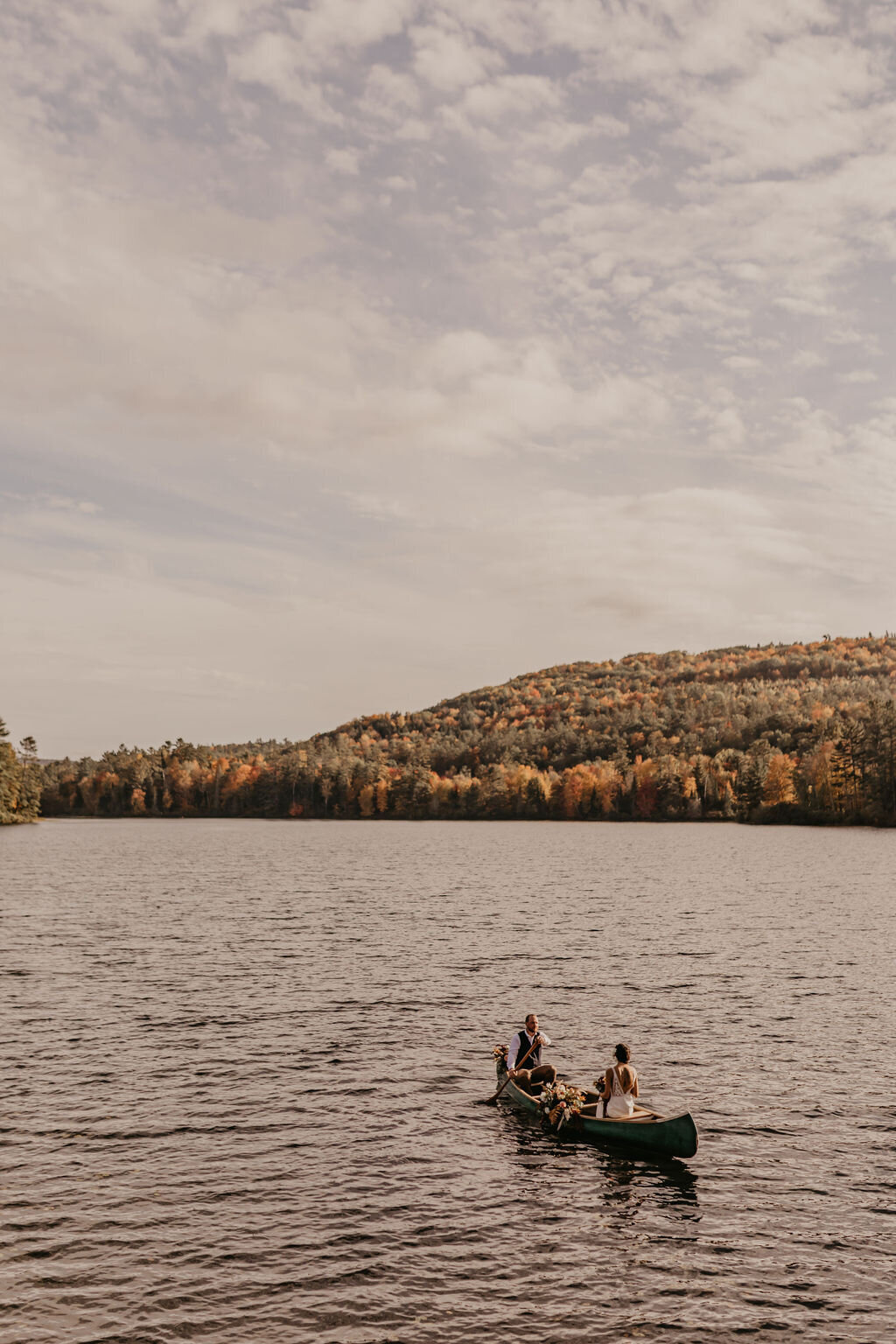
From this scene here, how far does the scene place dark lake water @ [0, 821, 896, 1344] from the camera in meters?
20.8

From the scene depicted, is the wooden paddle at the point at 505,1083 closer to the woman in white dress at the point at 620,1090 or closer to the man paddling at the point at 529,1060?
the man paddling at the point at 529,1060

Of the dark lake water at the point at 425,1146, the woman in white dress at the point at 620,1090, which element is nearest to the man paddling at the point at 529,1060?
the dark lake water at the point at 425,1146

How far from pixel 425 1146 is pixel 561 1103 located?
4.81 metres

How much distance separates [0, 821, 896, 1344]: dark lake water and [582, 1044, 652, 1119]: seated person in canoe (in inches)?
50.7

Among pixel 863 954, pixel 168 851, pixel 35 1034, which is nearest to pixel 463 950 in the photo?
pixel 863 954

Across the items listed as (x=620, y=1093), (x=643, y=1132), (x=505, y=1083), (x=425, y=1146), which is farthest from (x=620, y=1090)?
(x=425, y=1146)

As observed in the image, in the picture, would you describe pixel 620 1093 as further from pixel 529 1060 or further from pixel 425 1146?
pixel 425 1146

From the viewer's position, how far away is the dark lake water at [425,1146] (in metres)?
20.8

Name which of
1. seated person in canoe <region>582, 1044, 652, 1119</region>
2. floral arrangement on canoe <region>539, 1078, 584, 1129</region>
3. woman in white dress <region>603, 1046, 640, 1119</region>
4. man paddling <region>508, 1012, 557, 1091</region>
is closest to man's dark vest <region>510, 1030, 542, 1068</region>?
man paddling <region>508, 1012, 557, 1091</region>

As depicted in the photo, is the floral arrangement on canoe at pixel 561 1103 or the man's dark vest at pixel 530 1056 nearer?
the floral arrangement on canoe at pixel 561 1103

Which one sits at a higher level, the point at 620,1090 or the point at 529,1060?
the point at 620,1090

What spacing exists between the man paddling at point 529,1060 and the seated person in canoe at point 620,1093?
2.88m

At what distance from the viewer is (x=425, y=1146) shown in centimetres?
2981

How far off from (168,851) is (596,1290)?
167024mm
